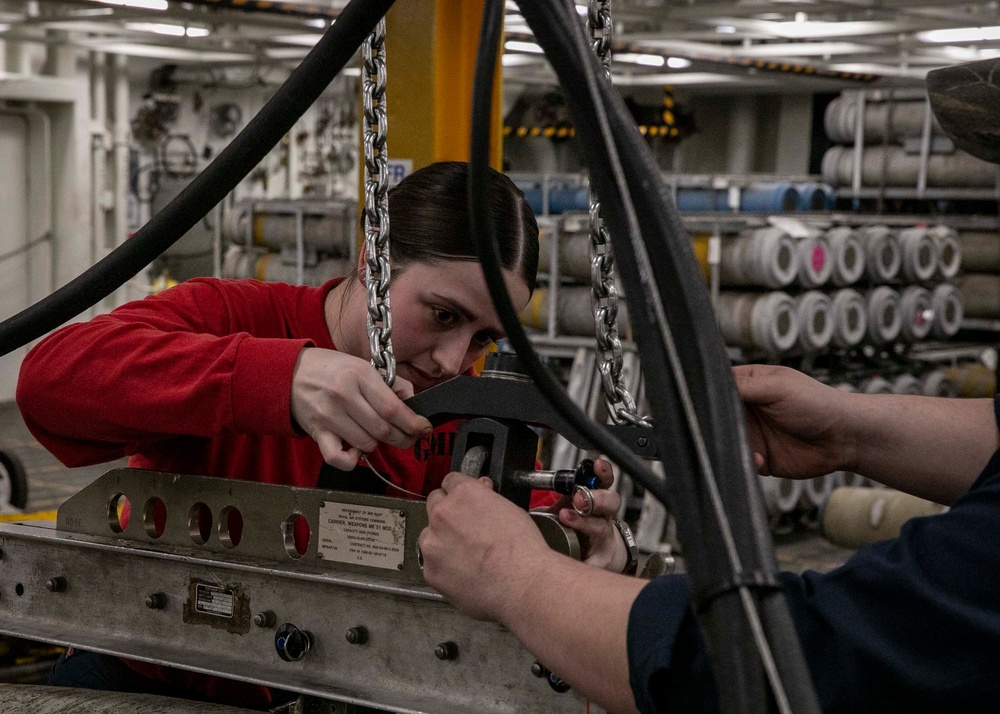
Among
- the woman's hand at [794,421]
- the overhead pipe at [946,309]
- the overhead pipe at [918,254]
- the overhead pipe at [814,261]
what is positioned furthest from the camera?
the overhead pipe at [946,309]

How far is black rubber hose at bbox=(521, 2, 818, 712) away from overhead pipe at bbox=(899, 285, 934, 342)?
6.51m

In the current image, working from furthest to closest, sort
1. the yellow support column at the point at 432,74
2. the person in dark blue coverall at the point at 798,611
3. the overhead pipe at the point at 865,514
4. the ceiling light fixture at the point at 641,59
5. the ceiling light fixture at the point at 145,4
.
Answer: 1. the ceiling light fixture at the point at 641,59
2. the ceiling light fixture at the point at 145,4
3. the overhead pipe at the point at 865,514
4. the yellow support column at the point at 432,74
5. the person in dark blue coverall at the point at 798,611

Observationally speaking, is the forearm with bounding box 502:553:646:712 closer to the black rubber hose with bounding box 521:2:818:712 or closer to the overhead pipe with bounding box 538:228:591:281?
the black rubber hose with bounding box 521:2:818:712

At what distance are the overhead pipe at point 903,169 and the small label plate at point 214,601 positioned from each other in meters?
7.14

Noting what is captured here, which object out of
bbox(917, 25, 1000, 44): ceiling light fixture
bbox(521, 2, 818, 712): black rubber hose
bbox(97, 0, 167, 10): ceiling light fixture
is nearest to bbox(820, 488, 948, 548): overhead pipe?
bbox(521, 2, 818, 712): black rubber hose

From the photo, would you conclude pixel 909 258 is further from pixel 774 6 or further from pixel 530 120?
pixel 530 120

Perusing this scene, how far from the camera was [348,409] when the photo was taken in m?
1.41


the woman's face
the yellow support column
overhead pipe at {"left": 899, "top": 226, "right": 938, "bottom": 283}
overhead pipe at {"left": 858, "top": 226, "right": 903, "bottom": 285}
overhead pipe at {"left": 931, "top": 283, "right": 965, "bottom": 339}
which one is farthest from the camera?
overhead pipe at {"left": 931, "top": 283, "right": 965, "bottom": 339}

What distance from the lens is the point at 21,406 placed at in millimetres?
1616

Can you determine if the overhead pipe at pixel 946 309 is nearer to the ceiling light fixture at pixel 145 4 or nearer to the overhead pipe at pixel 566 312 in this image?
the overhead pipe at pixel 566 312

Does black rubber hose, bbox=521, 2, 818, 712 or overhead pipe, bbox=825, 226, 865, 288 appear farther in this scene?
overhead pipe, bbox=825, 226, 865, 288

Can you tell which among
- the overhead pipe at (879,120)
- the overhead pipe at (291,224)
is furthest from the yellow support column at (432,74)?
the overhead pipe at (879,120)

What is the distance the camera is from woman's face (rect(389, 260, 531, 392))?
1.86 metres

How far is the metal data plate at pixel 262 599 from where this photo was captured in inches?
53.8
